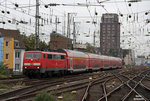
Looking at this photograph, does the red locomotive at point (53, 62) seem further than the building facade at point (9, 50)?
No

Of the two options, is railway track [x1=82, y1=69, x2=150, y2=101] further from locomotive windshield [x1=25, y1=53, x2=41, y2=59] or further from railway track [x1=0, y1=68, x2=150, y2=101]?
locomotive windshield [x1=25, y1=53, x2=41, y2=59]

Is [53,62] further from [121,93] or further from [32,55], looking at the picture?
[121,93]

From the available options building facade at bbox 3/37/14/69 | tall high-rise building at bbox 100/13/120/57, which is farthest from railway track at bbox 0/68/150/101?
tall high-rise building at bbox 100/13/120/57

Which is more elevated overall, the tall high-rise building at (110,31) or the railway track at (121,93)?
the tall high-rise building at (110,31)

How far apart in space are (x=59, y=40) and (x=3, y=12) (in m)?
51.6

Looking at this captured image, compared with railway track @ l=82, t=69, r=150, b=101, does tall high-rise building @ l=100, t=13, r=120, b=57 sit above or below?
above

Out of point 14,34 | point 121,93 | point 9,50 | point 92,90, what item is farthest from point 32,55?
point 14,34

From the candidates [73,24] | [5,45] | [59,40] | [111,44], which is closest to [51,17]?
[73,24]

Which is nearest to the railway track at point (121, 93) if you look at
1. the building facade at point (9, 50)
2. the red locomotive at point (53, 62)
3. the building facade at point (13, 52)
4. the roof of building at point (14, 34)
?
the red locomotive at point (53, 62)

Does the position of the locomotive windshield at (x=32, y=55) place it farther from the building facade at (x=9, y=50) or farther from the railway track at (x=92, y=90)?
the building facade at (x=9, y=50)

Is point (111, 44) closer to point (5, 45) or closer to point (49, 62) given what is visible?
point (5, 45)

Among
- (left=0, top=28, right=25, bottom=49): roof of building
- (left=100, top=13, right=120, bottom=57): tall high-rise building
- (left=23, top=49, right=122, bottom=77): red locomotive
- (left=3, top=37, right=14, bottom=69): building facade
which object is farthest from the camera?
(left=100, top=13, right=120, bottom=57): tall high-rise building

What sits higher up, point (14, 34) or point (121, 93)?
point (14, 34)

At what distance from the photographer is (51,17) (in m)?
30.5
